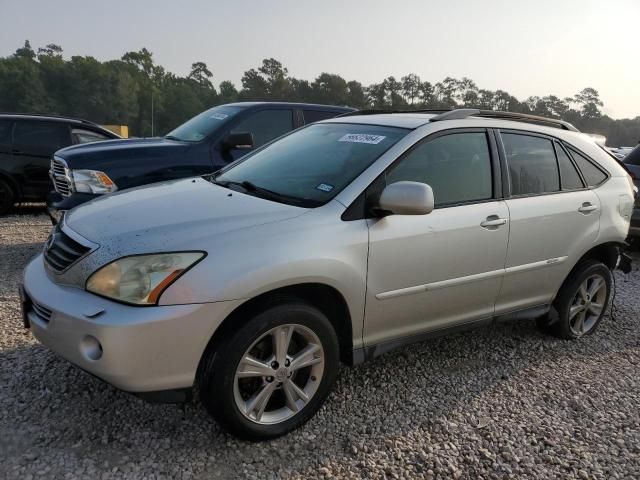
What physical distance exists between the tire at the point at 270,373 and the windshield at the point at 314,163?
67 centimetres

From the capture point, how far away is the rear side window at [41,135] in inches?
322

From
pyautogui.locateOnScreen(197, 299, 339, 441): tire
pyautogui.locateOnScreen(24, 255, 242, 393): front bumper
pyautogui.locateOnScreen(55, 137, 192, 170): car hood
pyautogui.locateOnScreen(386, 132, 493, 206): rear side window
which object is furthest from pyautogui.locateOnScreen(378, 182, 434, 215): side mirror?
pyautogui.locateOnScreen(55, 137, 192, 170): car hood

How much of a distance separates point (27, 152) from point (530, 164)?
733 centimetres

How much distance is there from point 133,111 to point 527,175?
77.7 m

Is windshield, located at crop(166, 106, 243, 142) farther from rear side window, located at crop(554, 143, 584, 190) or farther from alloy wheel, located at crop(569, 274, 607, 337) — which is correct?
alloy wheel, located at crop(569, 274, 607, 337)

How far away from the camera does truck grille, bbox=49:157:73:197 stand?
5.38m

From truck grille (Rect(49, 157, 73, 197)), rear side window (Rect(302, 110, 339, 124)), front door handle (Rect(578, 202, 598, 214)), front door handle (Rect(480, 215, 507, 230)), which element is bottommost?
truck grille (Rect(49, 157, 73, 197))

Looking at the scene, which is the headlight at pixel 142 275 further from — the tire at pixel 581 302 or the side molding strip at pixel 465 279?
the tire at pixel 581 302

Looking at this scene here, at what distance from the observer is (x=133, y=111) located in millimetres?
74562

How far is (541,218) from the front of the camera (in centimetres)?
373

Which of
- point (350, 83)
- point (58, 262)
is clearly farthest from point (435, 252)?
point (350, 83)

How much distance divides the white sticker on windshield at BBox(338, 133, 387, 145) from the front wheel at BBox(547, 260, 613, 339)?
1996mm

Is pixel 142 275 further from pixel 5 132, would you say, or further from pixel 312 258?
pixel 5 132

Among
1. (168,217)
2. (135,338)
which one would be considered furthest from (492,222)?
(135,338)
